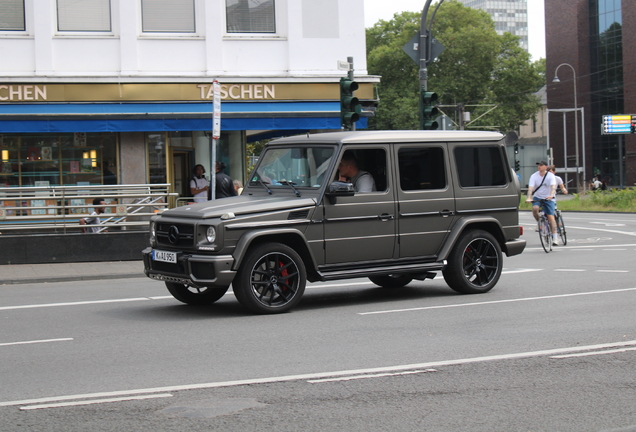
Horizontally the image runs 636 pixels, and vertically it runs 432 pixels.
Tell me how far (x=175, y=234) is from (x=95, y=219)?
7.92 metres

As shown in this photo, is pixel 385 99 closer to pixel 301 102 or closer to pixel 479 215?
pixel 301 102

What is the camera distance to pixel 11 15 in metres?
21.1

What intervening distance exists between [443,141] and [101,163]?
13.2m

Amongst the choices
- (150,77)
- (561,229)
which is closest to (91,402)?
(561,229)

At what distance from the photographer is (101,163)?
21562 mm

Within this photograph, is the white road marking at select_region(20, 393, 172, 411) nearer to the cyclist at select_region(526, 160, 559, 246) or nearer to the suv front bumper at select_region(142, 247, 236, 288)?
the suv front bumper at select_region(142, 247, 236, 288)

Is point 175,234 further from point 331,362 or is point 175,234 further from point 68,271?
point 68,271

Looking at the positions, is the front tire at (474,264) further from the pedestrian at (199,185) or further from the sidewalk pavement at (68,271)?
the pedestrian at (199,185)

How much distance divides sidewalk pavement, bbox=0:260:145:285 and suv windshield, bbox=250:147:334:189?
4.79 metres

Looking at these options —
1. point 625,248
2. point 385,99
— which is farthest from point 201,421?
point 385,99

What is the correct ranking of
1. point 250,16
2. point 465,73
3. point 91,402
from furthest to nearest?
point 465,73 → point 250,16 → point 91,402

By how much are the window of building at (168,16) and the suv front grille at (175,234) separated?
539 inches

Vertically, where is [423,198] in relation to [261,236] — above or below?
above

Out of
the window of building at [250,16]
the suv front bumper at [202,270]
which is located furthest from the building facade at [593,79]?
the suv front bumper at [202,270]
